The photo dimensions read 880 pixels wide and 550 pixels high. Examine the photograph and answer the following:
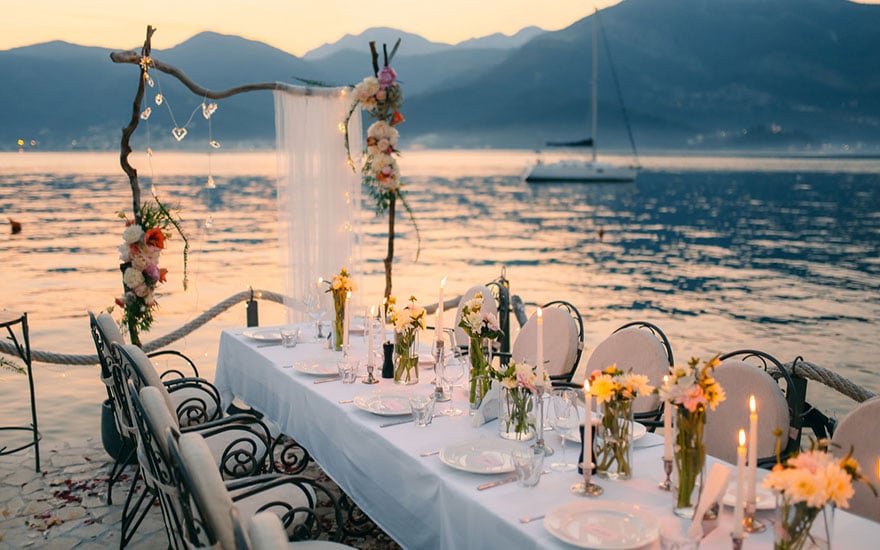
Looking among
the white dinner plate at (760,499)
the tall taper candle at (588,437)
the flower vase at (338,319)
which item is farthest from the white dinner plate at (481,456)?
the flower vase at (338,319)

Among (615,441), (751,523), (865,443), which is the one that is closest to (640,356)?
(865,443)

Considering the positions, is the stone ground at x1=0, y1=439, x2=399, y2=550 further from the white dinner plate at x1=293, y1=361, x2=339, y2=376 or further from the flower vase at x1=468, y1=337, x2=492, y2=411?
the flower vase at x1=468, y1=337, x2=492, y2=411

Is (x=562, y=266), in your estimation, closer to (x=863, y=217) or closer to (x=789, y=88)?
(x=863, y=217)

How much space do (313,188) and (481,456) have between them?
12.0 ft

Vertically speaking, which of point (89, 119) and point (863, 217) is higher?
point (89, 119)

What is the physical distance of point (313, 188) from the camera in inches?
230

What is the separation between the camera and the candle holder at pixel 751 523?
81.8 inches

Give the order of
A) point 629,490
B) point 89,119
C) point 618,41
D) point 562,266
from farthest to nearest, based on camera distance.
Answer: point 618,41, point 89,119, point 562,266, point 629,490

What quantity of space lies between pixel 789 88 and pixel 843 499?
145640 millimetres

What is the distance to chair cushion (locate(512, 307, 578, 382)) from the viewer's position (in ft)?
14.2

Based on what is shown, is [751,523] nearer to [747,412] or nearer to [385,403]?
[747,412]

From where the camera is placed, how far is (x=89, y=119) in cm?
7862

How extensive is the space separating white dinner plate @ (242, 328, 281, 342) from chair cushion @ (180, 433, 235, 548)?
245cm

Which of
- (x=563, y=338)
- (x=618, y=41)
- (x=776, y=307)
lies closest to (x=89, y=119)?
(x=776, y=307)
